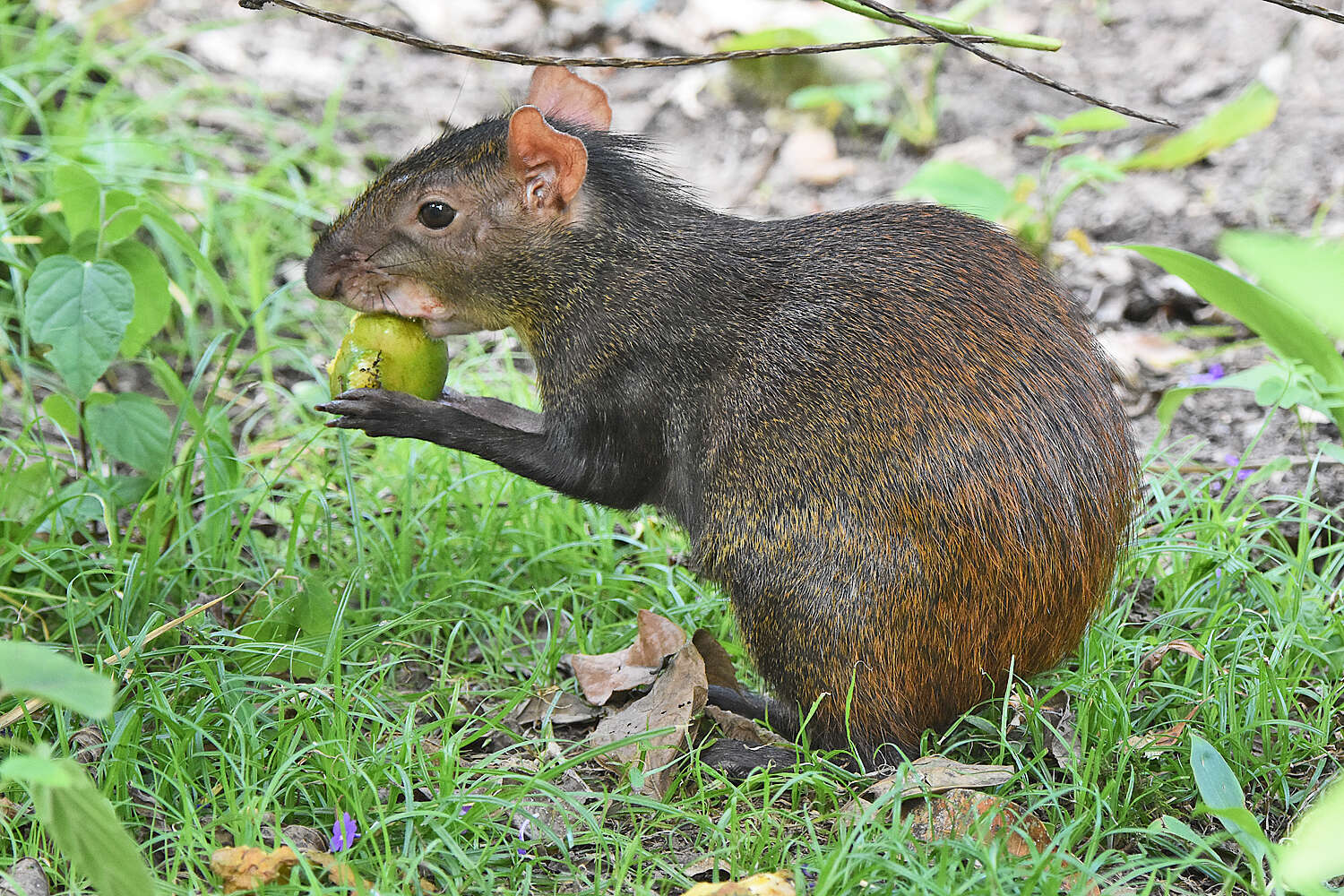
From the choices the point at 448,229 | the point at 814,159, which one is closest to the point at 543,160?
the point at 448,229

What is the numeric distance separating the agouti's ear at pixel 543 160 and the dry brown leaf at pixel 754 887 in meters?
1.81

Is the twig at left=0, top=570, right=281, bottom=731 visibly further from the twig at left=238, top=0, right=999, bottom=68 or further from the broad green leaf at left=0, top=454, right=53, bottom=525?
the twig at left=238, top=0, right=999, bottom=68

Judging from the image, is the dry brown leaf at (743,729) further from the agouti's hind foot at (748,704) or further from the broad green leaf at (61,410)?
the broad green leaf at (61,410)

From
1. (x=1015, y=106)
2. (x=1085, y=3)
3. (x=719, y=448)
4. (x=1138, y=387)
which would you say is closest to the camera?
(x=719, y=448)

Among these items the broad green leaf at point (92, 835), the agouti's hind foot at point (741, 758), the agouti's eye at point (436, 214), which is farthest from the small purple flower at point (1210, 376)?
the broad green leaf at point (92, 835)

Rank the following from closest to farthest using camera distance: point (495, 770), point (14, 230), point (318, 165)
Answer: point (495, 770)
point (14, 230)
point (318, 165)

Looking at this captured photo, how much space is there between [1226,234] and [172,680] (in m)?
2.53

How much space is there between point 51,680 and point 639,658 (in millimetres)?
1938

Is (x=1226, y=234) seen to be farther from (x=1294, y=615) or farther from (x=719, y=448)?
(x=1294, y=615)

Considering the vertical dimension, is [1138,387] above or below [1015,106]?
below

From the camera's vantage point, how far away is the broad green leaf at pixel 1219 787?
2482 mm

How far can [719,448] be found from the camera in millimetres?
3209

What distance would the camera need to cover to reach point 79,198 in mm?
3664

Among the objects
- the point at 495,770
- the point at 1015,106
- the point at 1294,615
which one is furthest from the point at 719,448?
the point at 1015,106
